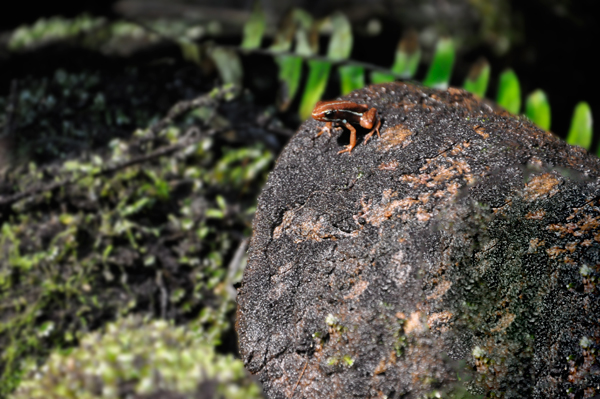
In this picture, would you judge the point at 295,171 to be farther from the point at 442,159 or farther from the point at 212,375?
the point at 212,375

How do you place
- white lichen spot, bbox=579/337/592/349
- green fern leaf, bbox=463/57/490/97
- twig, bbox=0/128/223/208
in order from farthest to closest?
1. green fern leaf, bbox=463/57/490/97
2. twig, bbox=0/128/223/208
3. white lichen spot, bbox=579/337/592/349

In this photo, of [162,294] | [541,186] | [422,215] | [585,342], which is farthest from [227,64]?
[585,342]

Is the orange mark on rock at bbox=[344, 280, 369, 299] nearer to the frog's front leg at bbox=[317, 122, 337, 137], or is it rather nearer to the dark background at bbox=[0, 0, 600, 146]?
the frog's front leg at bbox=[317, 122, 337, 137]

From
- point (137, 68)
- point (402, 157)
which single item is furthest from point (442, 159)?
point (137, 68)

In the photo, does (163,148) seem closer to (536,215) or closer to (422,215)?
(422,215)

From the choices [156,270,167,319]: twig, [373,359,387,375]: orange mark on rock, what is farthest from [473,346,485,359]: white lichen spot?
[156,270,167,319]: twig

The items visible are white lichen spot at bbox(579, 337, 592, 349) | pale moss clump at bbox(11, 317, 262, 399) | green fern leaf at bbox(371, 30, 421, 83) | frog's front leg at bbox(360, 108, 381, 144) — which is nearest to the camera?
white lichen spot at bbox(579, 337, 592, 349)

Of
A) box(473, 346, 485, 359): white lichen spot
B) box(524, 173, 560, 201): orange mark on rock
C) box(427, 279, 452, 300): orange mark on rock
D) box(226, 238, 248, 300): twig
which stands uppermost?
box(524, 173, 560, 201): orange mark on rock
